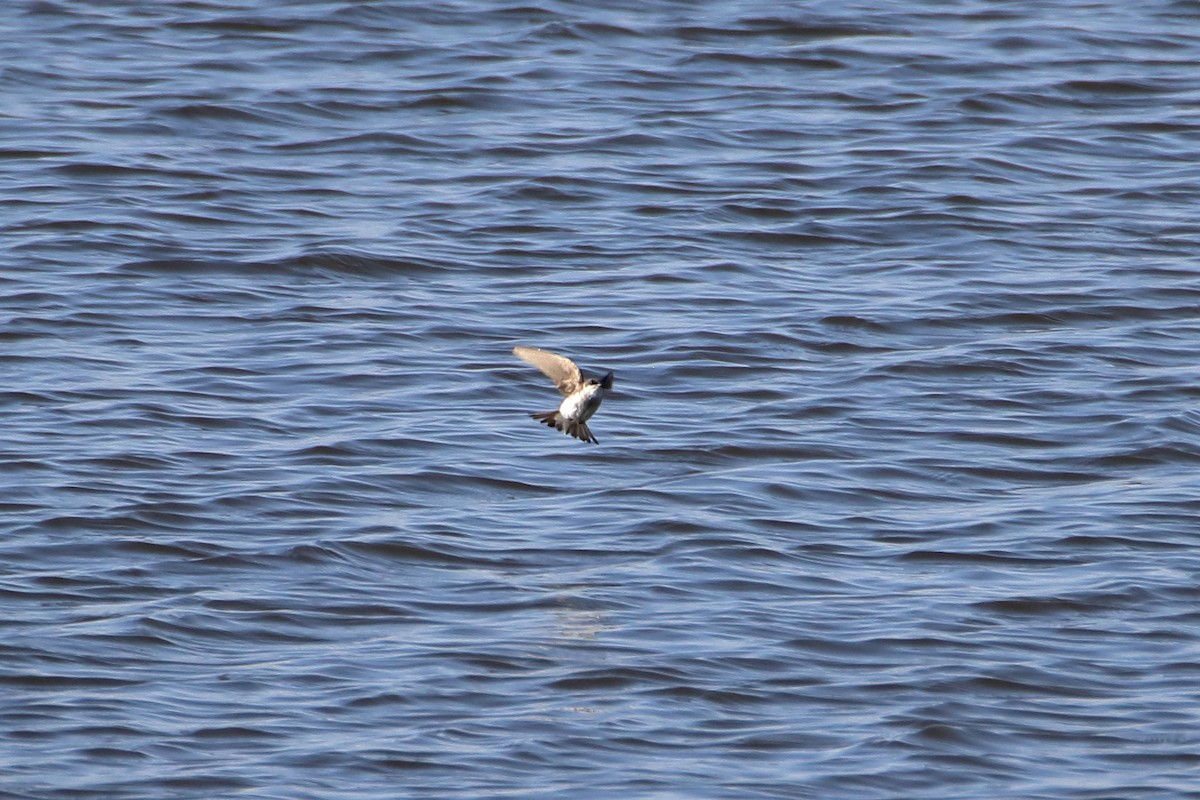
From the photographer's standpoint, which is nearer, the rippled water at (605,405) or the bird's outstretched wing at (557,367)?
the rippled water at (605,405)

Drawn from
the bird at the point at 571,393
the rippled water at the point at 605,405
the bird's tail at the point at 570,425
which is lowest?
the rippled water at the point at 605,405

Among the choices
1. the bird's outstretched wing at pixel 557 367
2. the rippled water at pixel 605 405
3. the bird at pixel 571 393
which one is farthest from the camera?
the bird's outstretched wing at pixel 557 367

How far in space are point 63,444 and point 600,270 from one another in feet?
10.9

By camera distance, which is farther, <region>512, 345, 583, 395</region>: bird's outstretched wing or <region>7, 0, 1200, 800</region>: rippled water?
<region>512, 345, 583, 395</region>: bird's outstretched wing

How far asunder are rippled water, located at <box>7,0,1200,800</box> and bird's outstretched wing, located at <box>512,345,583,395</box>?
0.78 meters

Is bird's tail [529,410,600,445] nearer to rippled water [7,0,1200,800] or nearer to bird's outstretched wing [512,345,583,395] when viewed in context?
bird's outstretched wing [512,345,583,395]

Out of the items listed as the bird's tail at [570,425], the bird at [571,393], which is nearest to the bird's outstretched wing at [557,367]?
the bird at [571,393]

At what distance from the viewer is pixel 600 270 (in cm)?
1110

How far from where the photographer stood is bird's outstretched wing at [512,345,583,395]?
281 inches

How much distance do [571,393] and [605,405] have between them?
2.46 meters

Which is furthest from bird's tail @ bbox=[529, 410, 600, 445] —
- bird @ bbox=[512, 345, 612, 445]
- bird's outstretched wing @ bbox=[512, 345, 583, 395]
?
bird's outstretched wing @ bbox=[512, 345, 583, 395]

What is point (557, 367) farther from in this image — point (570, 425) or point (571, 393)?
point (570, 425)

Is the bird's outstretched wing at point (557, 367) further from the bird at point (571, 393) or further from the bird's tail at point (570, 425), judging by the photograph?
Result: the bird's tail at point (570, 425)

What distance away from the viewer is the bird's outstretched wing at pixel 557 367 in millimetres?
7148
